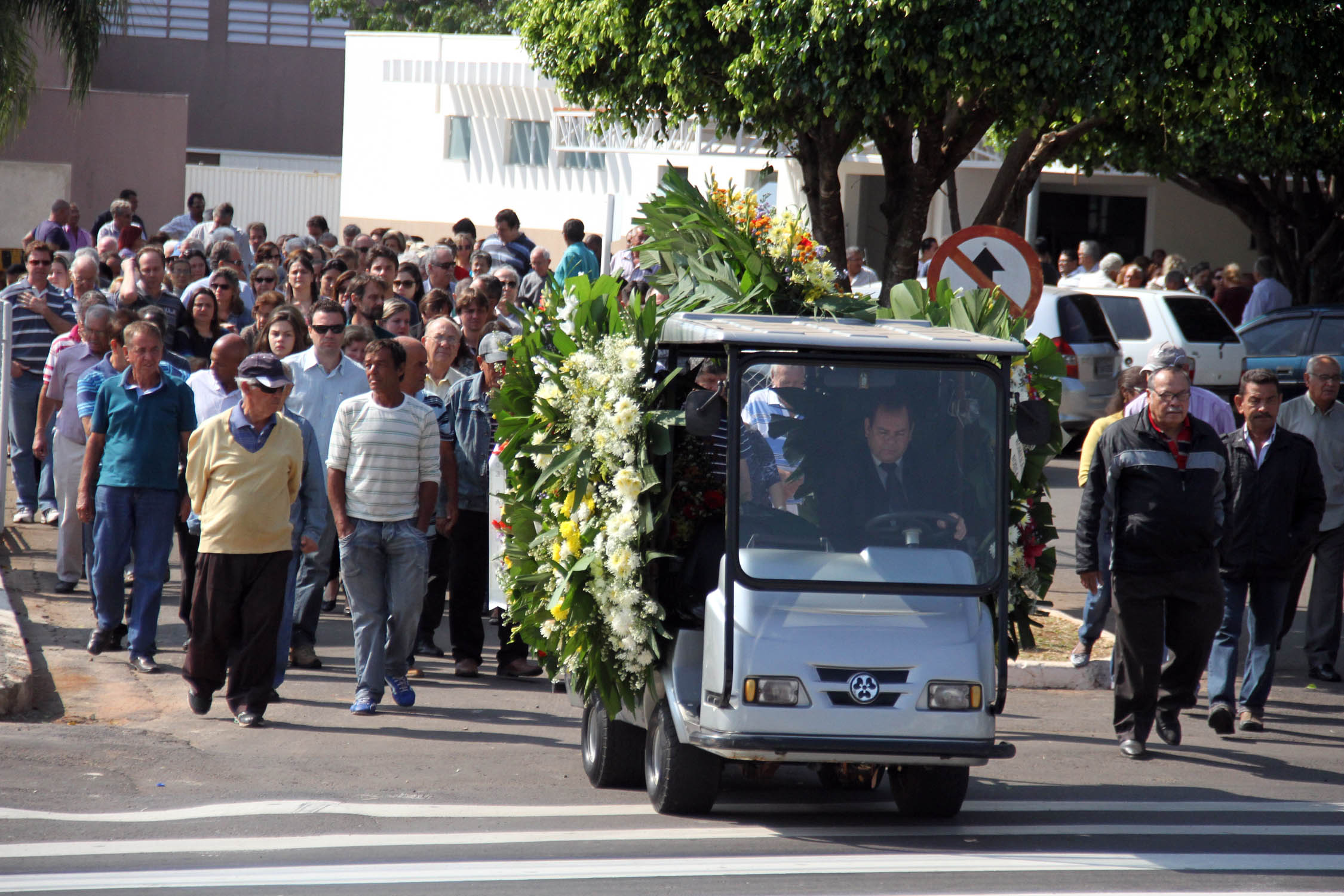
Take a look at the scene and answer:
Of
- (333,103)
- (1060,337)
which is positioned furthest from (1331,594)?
(333,103)

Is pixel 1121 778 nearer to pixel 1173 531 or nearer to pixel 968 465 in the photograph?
pixel 1173 531

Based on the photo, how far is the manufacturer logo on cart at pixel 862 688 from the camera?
609 cm

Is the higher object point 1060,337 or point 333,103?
point 333,103

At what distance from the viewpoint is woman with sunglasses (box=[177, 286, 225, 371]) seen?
38.1 ft

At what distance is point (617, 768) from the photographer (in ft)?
23.8

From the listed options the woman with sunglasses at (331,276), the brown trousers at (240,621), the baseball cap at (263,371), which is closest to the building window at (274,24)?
the woman with sunglasses at (331,276)

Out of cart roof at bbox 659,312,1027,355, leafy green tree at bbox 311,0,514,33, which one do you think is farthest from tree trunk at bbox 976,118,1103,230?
leafy green tree at bbox 311,0,514,33

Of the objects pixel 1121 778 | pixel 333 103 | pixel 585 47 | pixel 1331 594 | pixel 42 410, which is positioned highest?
pixel 333 103

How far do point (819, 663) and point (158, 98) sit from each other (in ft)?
97.0

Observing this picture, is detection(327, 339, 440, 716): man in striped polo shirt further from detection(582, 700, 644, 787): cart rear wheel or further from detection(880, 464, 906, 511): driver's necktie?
detection(880, 464, 906, 511): driver's necktie

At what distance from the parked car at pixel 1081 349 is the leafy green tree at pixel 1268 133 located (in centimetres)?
173

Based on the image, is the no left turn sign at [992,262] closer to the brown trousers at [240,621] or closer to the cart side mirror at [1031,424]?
the cart side mirror at [1031,424]

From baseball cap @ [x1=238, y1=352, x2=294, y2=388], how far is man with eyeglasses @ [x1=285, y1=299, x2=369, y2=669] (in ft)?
4.88

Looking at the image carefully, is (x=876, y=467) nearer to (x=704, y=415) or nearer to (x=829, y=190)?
(x=704, y=415)
